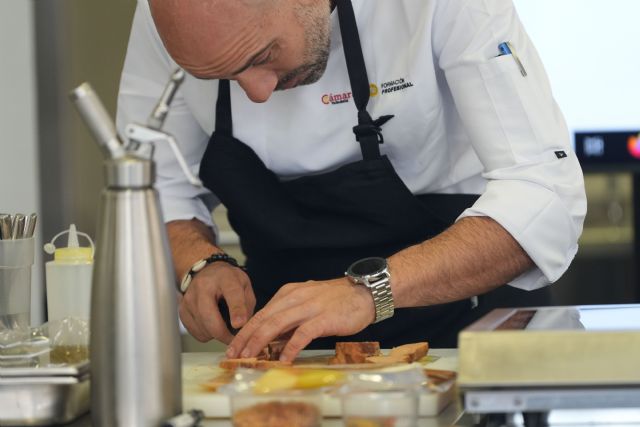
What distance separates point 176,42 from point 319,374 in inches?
25.4

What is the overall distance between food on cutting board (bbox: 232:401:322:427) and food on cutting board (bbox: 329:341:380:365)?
1.14 ft

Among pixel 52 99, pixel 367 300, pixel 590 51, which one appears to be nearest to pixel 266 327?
pixel 367 300

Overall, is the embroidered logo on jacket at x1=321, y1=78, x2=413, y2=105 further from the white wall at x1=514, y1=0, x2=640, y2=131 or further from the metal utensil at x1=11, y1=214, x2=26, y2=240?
the white wall at x1=514, y1=0, x2=640, y2=131

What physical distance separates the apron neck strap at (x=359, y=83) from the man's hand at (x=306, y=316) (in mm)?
326

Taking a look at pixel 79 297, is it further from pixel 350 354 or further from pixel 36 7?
pixel 36 7

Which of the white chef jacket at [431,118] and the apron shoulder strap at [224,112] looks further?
the apron shoulder strap at [224,112]

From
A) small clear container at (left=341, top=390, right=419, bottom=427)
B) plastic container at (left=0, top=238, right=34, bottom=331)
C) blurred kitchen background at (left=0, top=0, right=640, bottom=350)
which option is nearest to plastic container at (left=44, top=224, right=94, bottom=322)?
plastic container at (left=0, top=238, right=34, bottom=331)

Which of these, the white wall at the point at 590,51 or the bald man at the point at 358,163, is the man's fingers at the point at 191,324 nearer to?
the bald man at the point at 358,163

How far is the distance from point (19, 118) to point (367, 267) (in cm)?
202

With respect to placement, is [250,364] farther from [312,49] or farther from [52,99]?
[52,99]

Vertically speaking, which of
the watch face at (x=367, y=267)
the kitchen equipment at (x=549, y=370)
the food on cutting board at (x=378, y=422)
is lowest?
the food on cutting board at (x=378, y=422)

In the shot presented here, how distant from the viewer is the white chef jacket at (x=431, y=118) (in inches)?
65.3

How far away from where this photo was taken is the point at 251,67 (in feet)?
5.40

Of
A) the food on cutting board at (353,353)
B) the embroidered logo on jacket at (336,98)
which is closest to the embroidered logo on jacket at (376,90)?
the embroidered logo on jacket at (336,98)
